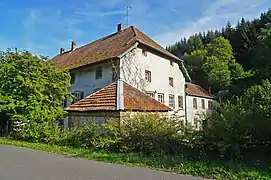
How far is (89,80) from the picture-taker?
1041 inches

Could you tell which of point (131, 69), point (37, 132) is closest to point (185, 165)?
point (37, 132)

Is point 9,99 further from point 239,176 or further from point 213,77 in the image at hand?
point 213,77

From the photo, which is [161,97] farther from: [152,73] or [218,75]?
[218,75]

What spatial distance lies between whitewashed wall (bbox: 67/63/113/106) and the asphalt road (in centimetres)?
1396

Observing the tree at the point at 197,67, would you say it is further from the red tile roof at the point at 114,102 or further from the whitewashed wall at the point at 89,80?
the red tile roof at the point at 114,102

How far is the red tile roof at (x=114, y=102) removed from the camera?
16734 millimetres

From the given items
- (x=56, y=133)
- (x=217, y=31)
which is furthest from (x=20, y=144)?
(x=217, y=31)

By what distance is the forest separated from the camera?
44.6 m

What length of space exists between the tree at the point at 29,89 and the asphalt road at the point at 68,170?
26.1 feet

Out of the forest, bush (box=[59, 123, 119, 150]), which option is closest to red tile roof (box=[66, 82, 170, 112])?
bush (box=[59, 123, 119, 150])

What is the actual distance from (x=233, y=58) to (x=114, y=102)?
5605cm

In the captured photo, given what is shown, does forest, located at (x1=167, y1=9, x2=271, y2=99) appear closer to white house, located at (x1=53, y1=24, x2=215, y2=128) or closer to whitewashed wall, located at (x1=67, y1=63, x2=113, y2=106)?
white house, located at (x1=53, y1=24, x2=215, y2=128)

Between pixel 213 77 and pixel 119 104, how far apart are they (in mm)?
43002

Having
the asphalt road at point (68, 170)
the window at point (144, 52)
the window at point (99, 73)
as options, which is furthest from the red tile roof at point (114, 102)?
the window at point (144, 52)
